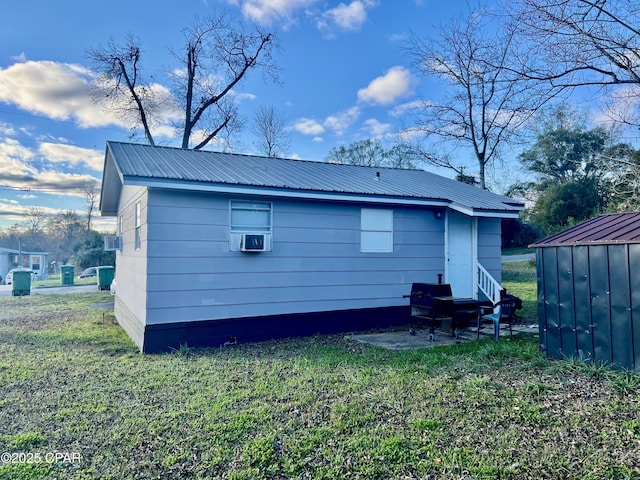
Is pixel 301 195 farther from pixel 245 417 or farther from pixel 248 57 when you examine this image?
pixel 248 57

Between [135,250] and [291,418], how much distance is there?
536cm

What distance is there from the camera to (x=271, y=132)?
2364 centimetres

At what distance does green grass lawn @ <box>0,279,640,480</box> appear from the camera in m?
2.76

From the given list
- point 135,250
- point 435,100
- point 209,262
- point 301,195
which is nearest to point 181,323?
point 209,262

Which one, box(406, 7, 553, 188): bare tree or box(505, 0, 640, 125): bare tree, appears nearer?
box(505, 0, 640, 125): bare tree

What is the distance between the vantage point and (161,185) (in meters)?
6.09

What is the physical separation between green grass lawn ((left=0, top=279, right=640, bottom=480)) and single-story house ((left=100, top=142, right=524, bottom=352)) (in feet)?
3.69

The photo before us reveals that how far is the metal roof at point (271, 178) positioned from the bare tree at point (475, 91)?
217 cm

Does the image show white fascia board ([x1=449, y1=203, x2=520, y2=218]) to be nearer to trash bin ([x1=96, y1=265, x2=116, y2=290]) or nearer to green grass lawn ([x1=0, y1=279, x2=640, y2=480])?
green grass lawn ([x1=0, y1=279, x2=640, y2=480])

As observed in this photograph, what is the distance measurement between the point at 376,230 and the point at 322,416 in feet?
16.6

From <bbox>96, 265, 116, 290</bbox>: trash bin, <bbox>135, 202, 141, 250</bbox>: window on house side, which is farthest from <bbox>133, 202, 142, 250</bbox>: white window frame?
<bbox>96, 265, 116, 290</bbox>: trash bin

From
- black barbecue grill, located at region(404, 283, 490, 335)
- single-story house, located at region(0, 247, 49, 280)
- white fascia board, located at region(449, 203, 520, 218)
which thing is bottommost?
black barbecue grill, located at region(404, 283, 490, 335)

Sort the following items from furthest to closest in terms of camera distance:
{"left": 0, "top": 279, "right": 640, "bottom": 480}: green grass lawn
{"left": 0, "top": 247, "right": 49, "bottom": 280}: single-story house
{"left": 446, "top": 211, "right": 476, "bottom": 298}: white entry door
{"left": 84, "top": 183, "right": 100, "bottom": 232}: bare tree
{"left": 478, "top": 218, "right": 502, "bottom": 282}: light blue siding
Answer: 1. {"left": 84, "top": 183, "right": 100, "bottom": 232}: bare tree
2. {"left": 0, "top": 247, "right": 49, "bottom": 280}: single-story house
3. {"left": 478, "top": 218, "right": 502, "bottom": 282}: light blue siding
4. {"left": 446, "top": 211, "right": 476, "bottom": 298}: white entry door
5. {"left": 0, "top": 279, "right": 640, "bottom": 480}: green grass lawn

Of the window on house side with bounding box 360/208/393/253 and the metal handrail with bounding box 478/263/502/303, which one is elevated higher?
the window on house side with bounding box 360/208/393/253
